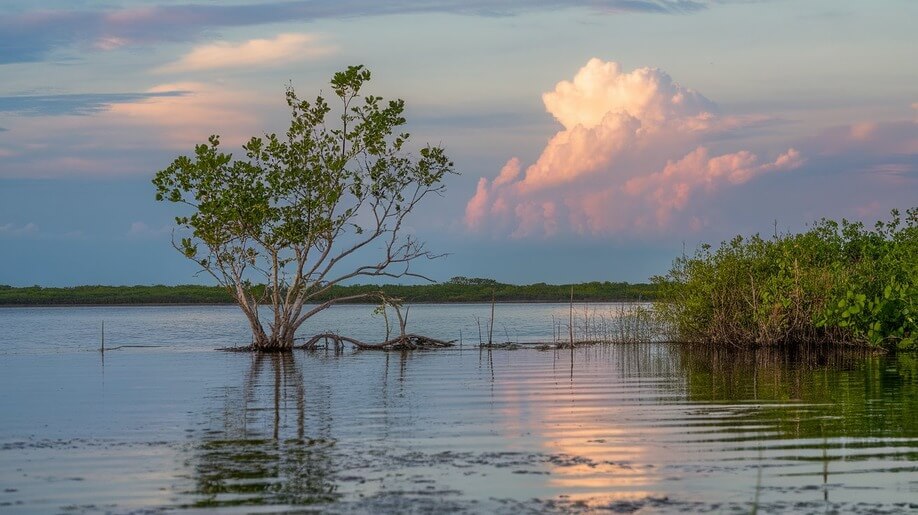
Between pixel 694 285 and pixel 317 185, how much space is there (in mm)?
11739

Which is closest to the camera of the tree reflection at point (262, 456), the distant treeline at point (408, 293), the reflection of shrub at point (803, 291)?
the tree reflection at point (262, 456)

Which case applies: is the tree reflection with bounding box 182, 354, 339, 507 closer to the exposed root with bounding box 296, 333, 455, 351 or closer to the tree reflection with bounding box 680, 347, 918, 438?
the tree reflection with bounding box 680, 347, 918, 438

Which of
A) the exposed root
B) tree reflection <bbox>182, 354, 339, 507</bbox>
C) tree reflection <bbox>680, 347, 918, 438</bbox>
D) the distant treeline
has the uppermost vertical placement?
the distant treeline

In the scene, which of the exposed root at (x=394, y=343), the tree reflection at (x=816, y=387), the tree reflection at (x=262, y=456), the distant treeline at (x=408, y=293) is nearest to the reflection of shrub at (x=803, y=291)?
the tree reflection at (x=816, y=387)

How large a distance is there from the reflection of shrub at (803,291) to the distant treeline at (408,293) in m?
56.1

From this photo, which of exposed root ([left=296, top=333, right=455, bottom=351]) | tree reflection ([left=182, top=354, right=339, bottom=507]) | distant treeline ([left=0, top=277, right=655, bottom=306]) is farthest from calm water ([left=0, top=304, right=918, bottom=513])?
distant treeline ([left=0, top=277, right=655, bottom=306])

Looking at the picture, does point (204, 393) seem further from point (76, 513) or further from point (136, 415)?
point (76, 513)

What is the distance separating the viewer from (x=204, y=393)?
2105 centimetres

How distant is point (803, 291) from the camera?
30.9 meters

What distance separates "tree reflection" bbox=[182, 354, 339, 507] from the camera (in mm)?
10656

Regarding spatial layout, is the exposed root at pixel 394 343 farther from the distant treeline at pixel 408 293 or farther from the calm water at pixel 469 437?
the distant treeline at pixel 408 293

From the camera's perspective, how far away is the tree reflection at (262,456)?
10.7 metres

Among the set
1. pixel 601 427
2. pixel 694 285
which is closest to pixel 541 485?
pixel 601 427

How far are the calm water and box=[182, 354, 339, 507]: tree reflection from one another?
0.12 ft
